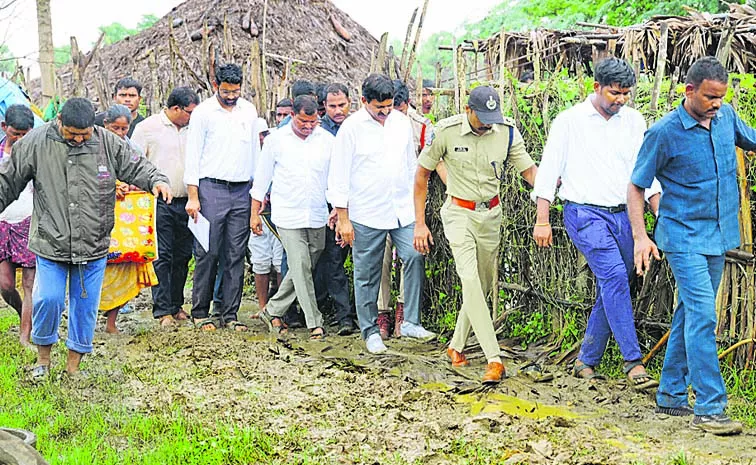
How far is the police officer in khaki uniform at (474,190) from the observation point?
5777 millimetres

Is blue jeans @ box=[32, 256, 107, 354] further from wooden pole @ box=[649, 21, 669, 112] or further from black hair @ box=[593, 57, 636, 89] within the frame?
wooden pole @ box=[649, 21, 669, 112]

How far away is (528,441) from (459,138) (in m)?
2.23

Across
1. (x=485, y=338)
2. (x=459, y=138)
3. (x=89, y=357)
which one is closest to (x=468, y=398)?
(x=485, y=338)

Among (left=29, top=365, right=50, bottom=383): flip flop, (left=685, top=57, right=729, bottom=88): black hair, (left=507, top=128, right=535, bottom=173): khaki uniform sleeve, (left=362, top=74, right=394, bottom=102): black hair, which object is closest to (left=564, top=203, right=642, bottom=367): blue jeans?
(left=507, top=128, right=535, bottom=173): khaki uniform sleeve

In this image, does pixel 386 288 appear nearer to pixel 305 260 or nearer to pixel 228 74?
pixel 305 260

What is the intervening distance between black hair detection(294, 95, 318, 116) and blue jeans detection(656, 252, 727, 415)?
3279mm

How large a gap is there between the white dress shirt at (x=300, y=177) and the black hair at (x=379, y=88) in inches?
33.1

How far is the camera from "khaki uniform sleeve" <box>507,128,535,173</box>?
19.4 feet

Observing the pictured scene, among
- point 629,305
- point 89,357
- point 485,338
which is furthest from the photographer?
point 89,357

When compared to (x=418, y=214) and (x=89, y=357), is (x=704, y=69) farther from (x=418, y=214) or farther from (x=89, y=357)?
(x=89, y=357)

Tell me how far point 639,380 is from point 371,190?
2.43 meters

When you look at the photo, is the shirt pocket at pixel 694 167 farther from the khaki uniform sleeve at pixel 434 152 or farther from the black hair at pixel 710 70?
the khaki uniform sleeve at pixel 434 152

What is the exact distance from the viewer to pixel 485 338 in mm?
5680

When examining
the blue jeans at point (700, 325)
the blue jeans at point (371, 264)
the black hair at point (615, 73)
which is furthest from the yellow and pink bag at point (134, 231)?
the blue jeans at point (700, 325)
